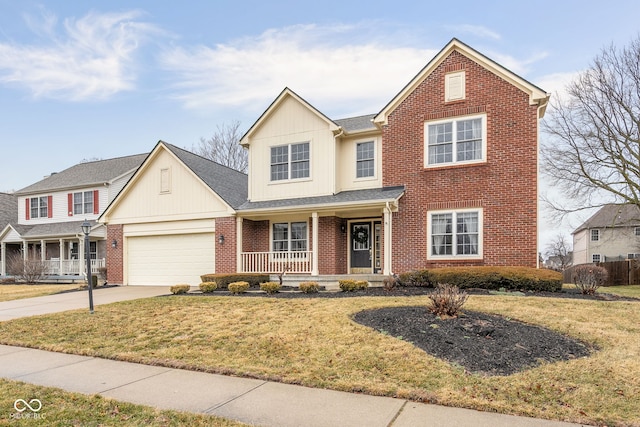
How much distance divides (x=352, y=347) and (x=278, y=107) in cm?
1293

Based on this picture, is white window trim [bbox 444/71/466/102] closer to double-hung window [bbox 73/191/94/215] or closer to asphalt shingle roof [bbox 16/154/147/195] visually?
asphalt shingle roof [bbox 16/154/147/195]

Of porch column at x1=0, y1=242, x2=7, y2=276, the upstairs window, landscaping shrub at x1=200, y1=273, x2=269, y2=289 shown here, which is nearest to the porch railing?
landscaping shrub at x1=200, y1=273, x2=269, y2=289

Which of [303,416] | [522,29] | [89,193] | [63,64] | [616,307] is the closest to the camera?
[303,416]

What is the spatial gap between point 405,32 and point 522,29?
381 cm

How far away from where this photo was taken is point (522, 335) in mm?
6500

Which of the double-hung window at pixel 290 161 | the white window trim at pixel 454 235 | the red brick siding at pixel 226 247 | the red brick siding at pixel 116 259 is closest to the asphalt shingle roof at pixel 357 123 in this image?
the double-hung window at pixel 290 161

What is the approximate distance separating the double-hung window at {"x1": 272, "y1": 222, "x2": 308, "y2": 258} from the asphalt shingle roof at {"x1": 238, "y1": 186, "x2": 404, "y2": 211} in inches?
46.7

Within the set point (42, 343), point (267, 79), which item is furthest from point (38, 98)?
point (42, 343)

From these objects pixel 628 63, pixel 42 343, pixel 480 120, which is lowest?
pixel 42 343

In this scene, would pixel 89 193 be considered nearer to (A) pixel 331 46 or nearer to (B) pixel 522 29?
(A) pixel 331 46

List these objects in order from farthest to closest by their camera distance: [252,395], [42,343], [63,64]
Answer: [63,64] → [42,343] → [252,395]

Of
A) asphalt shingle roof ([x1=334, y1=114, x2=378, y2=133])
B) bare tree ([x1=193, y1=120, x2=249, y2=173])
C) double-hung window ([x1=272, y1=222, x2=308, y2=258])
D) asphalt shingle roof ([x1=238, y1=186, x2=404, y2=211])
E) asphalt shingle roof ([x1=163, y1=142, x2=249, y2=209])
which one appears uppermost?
bare tree ([x1=193, y1=120, x2=249, y2=173])

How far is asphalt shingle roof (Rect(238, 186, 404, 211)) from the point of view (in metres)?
14.7

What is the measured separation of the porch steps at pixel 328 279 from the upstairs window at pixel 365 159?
4294mm
